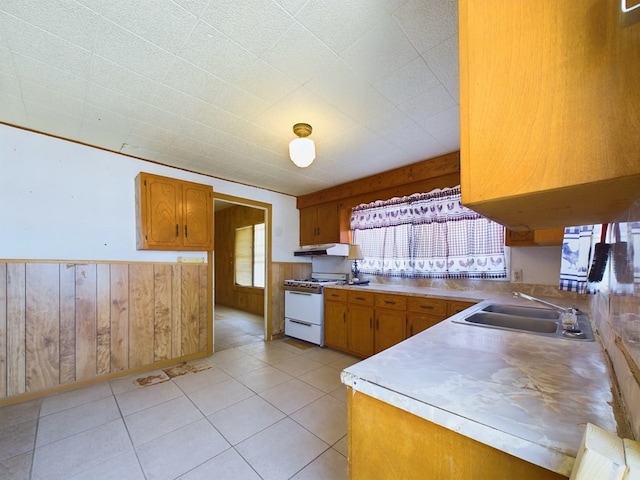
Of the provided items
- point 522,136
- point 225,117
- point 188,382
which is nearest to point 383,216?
point 225,117

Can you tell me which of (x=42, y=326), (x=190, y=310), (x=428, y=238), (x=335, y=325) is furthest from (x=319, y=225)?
(x=42, y=326)

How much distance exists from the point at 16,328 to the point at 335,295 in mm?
3070

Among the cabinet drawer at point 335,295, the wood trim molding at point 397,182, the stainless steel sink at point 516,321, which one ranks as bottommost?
the cabinet drawer at point 335,295

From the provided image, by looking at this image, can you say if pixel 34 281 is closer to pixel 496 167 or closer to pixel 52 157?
pixel 52 157

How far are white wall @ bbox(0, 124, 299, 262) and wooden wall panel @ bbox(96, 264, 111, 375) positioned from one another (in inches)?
7.3

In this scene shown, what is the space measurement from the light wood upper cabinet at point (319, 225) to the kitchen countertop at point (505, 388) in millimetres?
2927

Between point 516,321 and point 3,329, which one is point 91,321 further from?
point 516,321

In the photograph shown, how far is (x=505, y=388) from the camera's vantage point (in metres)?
0.73

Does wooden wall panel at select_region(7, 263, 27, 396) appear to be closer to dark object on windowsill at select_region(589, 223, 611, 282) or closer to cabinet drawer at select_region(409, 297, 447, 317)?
cabinet drawer at select_region(409, 297, 447, 317)

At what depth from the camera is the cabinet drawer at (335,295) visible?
136 inches

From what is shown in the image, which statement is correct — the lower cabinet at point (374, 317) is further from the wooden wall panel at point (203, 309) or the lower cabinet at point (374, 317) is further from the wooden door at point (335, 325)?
the wooden wall panel at point (203, 309)

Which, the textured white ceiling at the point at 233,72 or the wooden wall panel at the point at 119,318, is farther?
the wooden wall panel at the point at 119,318

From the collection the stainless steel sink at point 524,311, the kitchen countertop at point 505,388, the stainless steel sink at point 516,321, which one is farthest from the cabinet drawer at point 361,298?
the kitchen countertop at point 505,388

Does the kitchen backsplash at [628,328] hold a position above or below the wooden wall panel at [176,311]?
above
